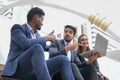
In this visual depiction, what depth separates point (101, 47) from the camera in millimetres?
2662

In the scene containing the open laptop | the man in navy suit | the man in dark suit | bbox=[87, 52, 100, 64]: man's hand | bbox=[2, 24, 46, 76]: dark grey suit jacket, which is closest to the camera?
the man in navy suit

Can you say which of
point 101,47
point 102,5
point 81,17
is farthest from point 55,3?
point 101,47

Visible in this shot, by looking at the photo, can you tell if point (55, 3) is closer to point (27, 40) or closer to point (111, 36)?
point (111, 36)

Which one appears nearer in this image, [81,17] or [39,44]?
[39,44]

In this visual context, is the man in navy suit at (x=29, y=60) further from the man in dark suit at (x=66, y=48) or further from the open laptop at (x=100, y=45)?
the open laptop at (x=100, y=45)

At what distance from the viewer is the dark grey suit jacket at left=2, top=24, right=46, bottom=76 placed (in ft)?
7.21

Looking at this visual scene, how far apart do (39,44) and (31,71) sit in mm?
232

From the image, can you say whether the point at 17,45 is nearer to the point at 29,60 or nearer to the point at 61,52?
the point at 29,60

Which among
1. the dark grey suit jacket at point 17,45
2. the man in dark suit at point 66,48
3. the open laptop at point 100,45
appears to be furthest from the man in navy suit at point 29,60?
the open laptop at point 100,45

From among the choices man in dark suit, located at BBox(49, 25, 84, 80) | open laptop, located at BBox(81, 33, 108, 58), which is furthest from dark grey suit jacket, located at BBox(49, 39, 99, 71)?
open laptop, located at BBox(81, 33, 108, 58)

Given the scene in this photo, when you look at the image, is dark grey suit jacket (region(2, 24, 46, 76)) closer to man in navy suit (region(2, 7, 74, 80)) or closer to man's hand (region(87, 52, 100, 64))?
man in navy suit (region(2, 7, 74, 80))

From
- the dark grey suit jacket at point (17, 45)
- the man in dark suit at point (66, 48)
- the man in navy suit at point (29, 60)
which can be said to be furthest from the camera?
the man in dark suit at point (66, 48)

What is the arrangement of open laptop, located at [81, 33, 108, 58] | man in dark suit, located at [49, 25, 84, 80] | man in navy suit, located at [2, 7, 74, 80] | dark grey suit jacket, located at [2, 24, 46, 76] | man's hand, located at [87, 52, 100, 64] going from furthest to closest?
man's hand, located at [87, 52, 100, 64]
open laptop, located at [81, 33, 108, 58]
man in dark suit, located at [49, 25, 84, 80]
dark grey suit jacket, located at [2, 24, 46, 76]
man in navy suit, located at [2, 7, 74, 80]

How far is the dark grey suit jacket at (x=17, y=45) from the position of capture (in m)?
2.20
